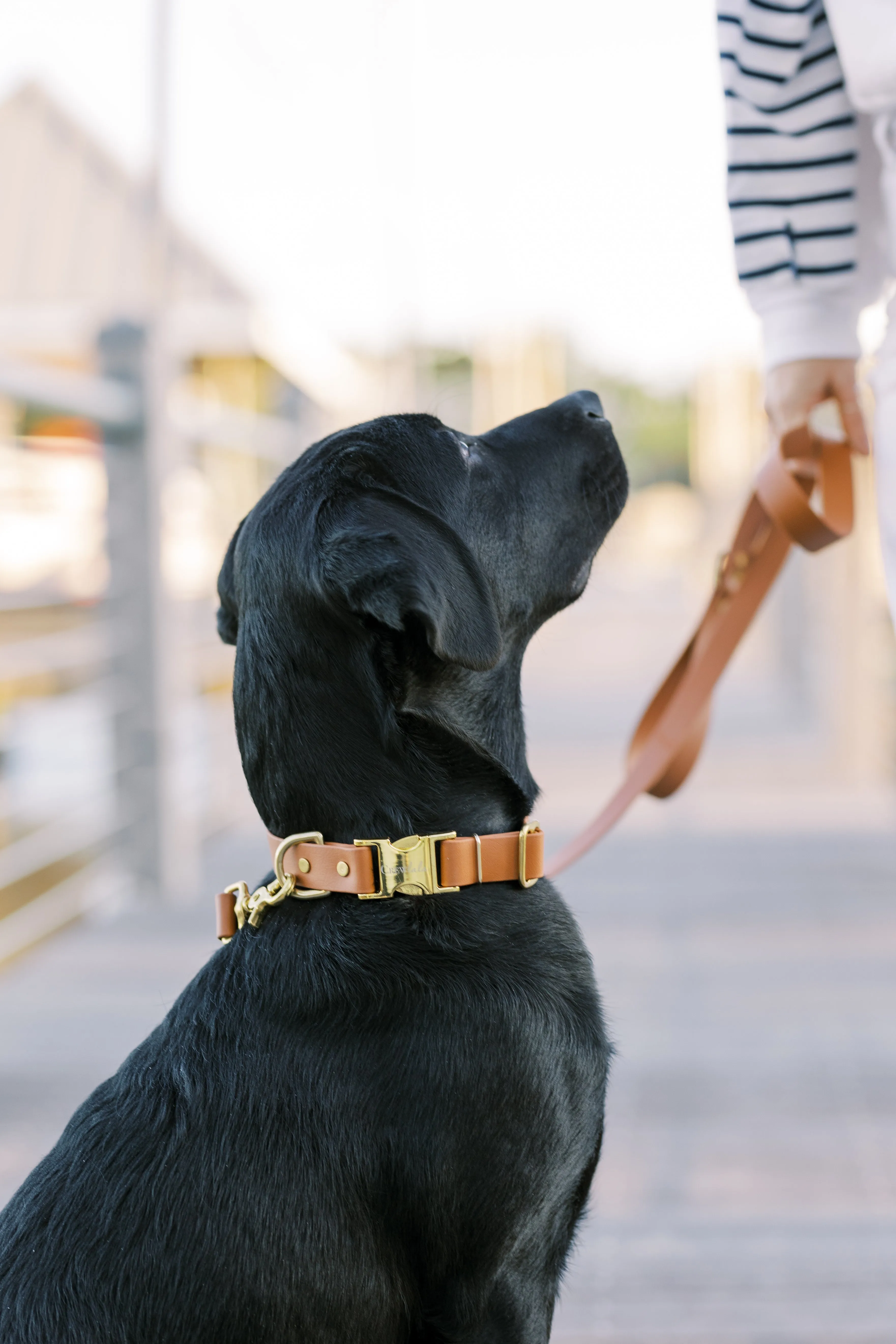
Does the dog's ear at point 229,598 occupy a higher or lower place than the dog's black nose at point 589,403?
lower

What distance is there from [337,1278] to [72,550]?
6324 mm

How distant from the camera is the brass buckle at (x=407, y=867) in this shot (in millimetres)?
1236

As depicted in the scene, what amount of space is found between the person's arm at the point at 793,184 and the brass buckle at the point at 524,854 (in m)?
0.67

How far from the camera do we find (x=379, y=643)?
4.22 feet

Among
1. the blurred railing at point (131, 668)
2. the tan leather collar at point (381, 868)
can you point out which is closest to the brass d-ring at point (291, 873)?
the tan leather collar at point (381, 868)

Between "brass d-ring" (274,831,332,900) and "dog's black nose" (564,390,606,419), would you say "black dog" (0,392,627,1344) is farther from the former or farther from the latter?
"dog's black nose" (564,390,606,419)

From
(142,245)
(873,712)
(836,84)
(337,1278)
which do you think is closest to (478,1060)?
(337,1278)

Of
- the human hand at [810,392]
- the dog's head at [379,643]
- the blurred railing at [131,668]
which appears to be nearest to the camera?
the dog's head at [379,643]

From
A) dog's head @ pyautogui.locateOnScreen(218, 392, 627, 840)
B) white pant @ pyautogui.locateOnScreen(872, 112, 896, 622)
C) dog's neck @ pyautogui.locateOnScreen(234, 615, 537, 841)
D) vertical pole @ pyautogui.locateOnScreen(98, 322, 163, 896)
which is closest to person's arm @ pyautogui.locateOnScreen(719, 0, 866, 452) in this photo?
white pant @ pyautogui.locateOnScreen(872, 112, 896, 622)

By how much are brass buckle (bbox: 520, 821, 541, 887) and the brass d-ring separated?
0.21 metres

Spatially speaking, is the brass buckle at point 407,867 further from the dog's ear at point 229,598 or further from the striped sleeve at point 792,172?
the striped sleeve at point 792,172

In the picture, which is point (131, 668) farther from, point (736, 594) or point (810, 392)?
point (810, 392)

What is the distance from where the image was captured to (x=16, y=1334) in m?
1.08

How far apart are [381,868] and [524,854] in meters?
0.18
